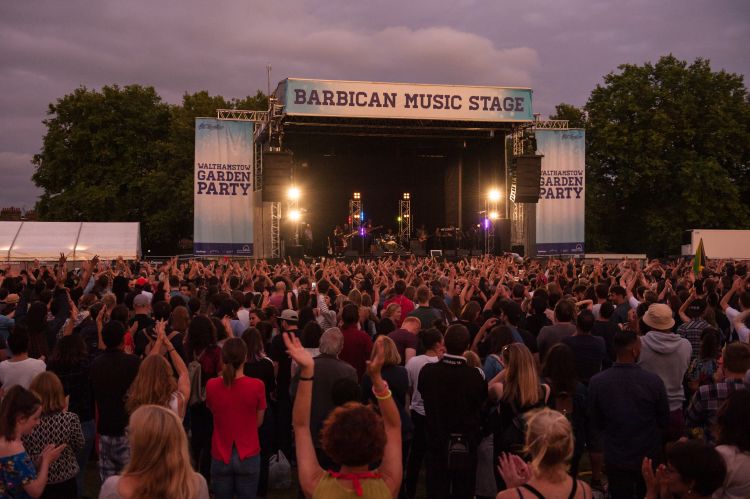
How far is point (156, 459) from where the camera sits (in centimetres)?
256

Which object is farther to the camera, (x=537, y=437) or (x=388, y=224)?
(x=388, y=224)

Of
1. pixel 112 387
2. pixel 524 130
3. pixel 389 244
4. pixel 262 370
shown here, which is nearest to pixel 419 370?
pixel 262 370

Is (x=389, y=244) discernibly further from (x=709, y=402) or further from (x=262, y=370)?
(x=709, y=402)

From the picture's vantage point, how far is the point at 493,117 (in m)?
21.3

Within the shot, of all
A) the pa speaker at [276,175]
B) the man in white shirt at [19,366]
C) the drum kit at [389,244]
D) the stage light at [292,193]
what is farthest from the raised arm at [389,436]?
the drum kit at [389,244]

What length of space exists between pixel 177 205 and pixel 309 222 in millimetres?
11980

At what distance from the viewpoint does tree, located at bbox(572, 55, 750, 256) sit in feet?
108

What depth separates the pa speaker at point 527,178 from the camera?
21797 mm

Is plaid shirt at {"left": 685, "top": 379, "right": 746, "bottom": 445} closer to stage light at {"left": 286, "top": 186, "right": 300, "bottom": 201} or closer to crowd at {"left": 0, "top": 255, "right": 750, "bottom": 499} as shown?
crowd at {"left": 0, "top": 255, "right": 750, "bottom": 499}

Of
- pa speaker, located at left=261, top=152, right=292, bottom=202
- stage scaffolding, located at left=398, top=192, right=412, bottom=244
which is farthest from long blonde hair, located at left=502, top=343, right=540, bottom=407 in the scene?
stage scaffolding, located at left=398, top=192, right=412, bottom=244

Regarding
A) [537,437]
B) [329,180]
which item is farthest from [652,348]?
[329,180]

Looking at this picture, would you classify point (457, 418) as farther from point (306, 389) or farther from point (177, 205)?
point (177, 205)

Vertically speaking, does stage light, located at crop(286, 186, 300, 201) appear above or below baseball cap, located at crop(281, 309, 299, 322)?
above

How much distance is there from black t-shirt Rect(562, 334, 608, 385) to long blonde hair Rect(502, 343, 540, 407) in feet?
5.01
